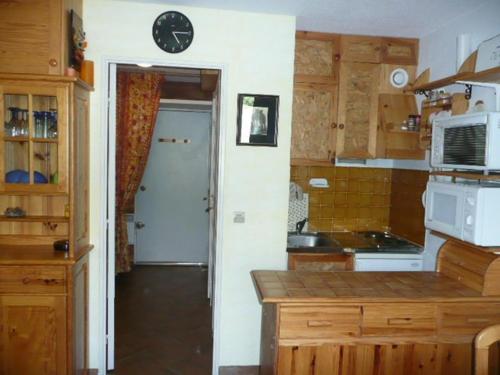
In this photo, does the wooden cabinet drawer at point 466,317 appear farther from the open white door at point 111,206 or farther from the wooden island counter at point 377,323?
the open white door at point 111,206

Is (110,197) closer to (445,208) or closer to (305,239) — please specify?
(305,239)

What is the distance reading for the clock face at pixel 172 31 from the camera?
279 cm

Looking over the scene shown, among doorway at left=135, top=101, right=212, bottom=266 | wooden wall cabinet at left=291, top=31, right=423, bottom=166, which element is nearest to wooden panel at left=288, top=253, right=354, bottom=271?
wooden wall cabinet at left=291, top=31, right=423, bottom=166

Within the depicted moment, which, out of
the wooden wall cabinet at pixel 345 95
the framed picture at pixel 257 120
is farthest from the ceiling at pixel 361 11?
the framed picture at pixel 257 120

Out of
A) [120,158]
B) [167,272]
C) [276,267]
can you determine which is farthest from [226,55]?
[167,272]

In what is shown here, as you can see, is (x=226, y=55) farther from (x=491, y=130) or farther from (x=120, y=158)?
(x=120, y=158)

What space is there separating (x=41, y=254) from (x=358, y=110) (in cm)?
248

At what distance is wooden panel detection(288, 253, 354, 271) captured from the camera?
308cm

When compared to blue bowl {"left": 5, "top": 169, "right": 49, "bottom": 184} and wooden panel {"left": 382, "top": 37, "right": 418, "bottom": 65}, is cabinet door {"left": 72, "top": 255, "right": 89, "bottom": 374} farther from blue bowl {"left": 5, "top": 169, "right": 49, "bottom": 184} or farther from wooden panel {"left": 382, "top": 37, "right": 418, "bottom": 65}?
wooden panel {"left": 382, "top": 37, "right": 418, "bottom": 65}

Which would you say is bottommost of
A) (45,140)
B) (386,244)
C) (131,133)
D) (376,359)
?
(376,359)

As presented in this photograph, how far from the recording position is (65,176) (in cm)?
247

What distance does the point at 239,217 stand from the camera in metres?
2.99

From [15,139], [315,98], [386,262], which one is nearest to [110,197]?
[15,139]

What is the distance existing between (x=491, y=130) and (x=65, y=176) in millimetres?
2322
